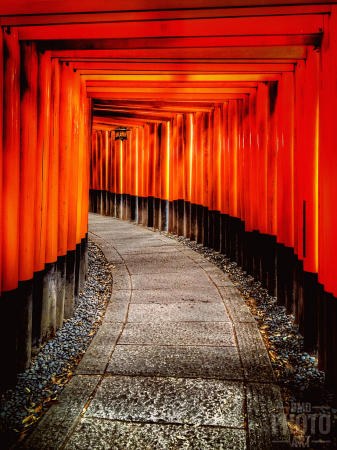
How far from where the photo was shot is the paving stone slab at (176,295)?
18.3 feet

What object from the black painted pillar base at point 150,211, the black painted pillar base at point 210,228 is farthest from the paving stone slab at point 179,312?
the black painted pillar base at point 150,211

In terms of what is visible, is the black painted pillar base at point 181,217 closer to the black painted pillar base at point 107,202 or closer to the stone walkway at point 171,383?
the stone walkway at point 171,383

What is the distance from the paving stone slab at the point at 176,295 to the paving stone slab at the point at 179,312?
17 cm

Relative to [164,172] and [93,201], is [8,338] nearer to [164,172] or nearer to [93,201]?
[164,172]

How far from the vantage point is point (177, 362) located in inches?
147

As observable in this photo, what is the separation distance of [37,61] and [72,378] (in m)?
3.00

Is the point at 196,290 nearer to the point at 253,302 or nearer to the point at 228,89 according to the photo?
the point at 253,302

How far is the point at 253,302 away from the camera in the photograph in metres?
5.70

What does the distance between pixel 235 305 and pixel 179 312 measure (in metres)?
0.82

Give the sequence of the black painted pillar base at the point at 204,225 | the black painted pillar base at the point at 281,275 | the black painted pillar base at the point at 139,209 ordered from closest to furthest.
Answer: the black painted pillar base at the point at 281,275, the black painted pillar base at the point at 204,225, the black painted pillar base at the point at 139,209

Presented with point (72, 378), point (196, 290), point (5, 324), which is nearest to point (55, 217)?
point (5, 324)

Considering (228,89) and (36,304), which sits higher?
(228,89)

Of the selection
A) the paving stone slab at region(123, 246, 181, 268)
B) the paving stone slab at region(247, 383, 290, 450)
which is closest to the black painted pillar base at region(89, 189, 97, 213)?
the paving stone slab at region(123, 246, 181, 268)

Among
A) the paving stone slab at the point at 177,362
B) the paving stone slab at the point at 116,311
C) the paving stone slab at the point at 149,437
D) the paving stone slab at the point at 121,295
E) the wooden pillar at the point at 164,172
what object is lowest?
the paving stone slab at the point at 149,437
